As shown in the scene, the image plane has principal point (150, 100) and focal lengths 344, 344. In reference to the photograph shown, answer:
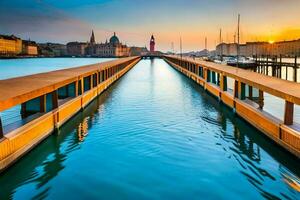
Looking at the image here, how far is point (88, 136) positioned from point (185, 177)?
7.54 metres

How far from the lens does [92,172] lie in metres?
12.5

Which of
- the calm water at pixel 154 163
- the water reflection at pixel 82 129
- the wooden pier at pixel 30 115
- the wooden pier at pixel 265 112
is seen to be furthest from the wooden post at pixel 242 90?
the wooden pier at pixel 30 115

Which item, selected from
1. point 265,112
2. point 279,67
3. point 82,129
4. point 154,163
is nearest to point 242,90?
point 265,112

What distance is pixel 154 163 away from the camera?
44.3 ft

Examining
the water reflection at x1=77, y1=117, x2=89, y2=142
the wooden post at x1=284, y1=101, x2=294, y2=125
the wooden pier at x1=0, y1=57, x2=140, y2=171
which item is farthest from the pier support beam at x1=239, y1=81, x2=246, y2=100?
the wooden pier at x1=0, y1=57, x2=140, y2=171

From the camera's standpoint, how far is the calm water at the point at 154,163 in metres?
10.9

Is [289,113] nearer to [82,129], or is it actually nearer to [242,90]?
[242,90]

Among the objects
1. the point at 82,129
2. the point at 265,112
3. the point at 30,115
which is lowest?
the point at 82,129

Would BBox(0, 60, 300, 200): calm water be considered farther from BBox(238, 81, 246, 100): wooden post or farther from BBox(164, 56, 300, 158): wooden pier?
BBox(238, 81, 246, 100): wooden post

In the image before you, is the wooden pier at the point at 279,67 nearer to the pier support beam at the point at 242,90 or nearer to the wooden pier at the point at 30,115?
the pier support beam at the point at 242,90

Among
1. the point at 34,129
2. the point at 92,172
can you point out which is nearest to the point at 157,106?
the point at 34,129

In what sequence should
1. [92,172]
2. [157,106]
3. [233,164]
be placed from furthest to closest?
[157,106], [233,164], [92,172]

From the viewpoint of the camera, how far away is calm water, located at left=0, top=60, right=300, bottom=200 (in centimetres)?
1091

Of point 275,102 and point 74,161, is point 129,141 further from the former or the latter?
point 275,102
